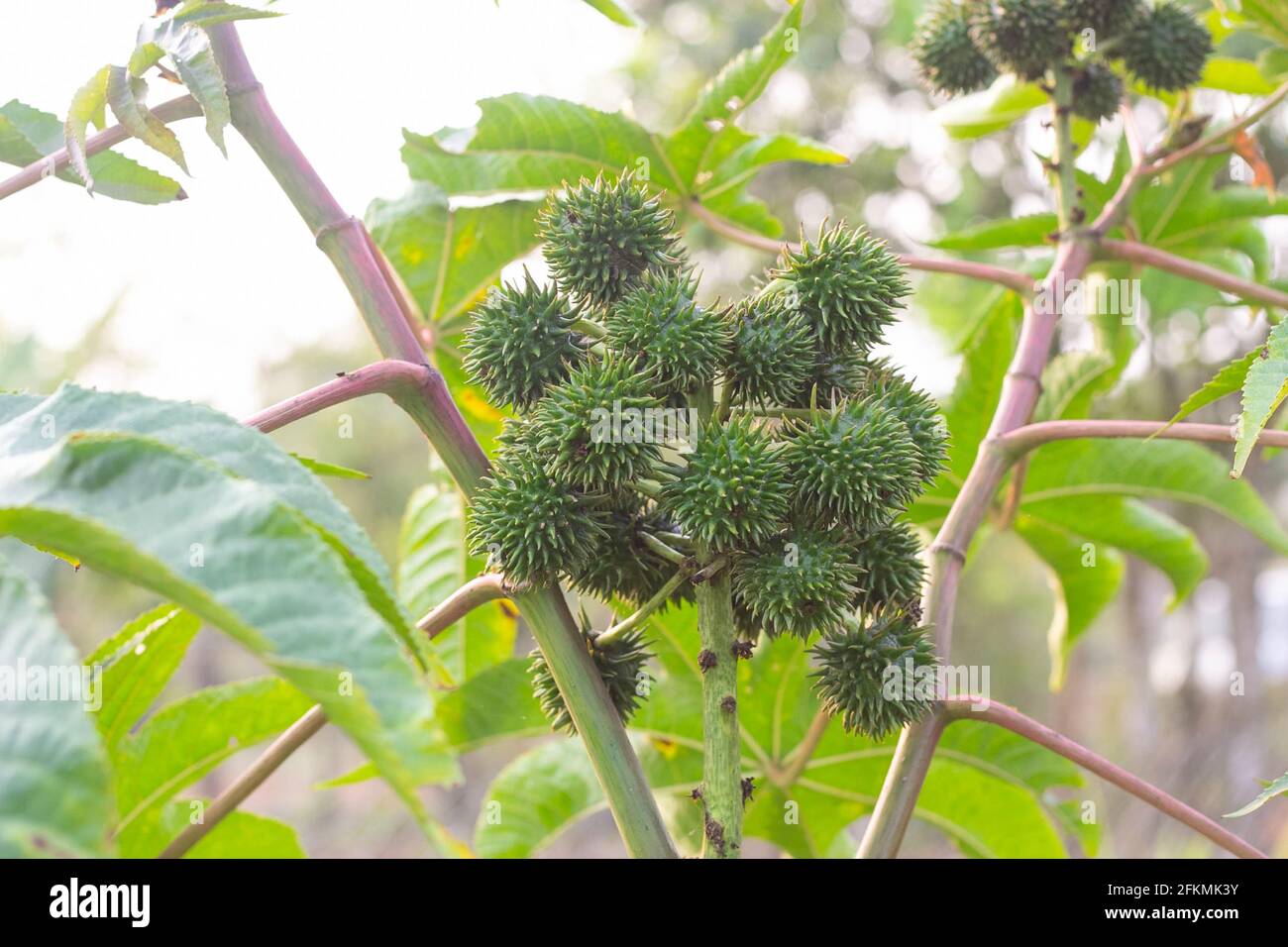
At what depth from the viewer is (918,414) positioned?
0.98 m

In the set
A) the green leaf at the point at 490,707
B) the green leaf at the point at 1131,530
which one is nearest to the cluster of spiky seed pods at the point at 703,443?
the green leaf at the point at 490,707

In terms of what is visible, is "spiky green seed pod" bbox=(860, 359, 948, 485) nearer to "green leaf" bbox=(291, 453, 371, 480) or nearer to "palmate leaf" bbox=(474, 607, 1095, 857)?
"green leaf" bbox=(291, 453, 371, 480)

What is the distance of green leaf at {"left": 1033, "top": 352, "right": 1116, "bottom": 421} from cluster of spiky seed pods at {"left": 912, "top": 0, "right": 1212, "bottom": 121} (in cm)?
38

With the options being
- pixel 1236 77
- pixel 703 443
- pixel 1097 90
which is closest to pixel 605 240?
pixel 703 443

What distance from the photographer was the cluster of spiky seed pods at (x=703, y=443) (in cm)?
86

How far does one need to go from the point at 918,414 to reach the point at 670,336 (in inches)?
9.9

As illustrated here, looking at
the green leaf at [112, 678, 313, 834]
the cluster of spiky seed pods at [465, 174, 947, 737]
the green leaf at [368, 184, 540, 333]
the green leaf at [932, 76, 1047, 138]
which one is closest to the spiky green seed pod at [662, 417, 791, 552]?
the cluster of spiky seed pods at [465, 174, 947, 737]

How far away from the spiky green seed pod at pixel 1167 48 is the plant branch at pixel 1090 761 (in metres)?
1.10

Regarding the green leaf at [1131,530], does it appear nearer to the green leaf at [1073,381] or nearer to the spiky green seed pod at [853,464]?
the green leaf at [1073,381]

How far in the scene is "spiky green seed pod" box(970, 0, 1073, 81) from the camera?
5.01 ft

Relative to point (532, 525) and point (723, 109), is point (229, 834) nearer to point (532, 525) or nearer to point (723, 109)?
point (532, 525)
